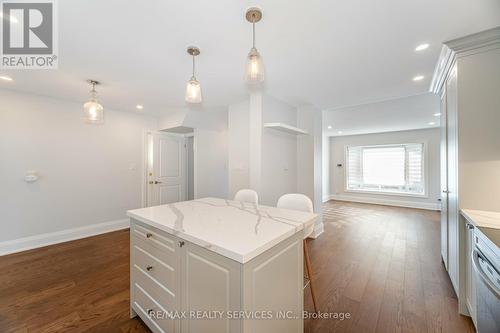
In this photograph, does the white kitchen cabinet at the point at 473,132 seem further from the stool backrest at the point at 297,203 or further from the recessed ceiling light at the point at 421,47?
the stool backrest at the point at 297,203

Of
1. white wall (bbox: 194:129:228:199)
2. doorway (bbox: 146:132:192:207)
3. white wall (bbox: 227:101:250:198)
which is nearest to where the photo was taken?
white wall (bbox: 227:101:250:198)

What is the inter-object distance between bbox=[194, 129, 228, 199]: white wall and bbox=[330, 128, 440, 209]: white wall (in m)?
4.76

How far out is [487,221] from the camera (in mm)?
1389

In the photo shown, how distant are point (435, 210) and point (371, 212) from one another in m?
2.02

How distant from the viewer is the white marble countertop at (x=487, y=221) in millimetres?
1167

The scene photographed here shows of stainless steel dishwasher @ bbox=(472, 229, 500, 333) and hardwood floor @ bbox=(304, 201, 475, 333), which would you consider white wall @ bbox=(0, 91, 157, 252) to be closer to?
hardwood floor @ bbox=(304, 201, 475, 333)

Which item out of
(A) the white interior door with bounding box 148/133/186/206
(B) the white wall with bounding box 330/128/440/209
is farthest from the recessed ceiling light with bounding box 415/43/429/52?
(B) the white wall with bounding box 330/128/440/209

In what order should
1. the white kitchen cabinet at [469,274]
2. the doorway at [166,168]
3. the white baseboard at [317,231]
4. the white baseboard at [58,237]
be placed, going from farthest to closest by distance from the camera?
the doorway at [166,168] < the white baseboard at [317,231] < the white baseboard at [58,237] < the white kitchen cabinet at [469,274]

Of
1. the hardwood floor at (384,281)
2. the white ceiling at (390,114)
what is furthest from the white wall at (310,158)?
the white ceiling at (390,114)

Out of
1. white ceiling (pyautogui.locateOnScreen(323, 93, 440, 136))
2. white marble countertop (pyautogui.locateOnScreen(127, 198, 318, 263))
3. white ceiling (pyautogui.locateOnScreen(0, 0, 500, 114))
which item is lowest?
white marble countertop (pyautogui.locateOnScreen(127, 198, 318, 263))

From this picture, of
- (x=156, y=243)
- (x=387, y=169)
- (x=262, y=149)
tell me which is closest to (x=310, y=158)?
(x=262, y=149)

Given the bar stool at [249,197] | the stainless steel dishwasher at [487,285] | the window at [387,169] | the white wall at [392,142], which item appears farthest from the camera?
the window at [387,169]

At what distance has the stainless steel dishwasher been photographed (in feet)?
3.37

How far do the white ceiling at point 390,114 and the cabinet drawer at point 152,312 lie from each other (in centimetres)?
435
